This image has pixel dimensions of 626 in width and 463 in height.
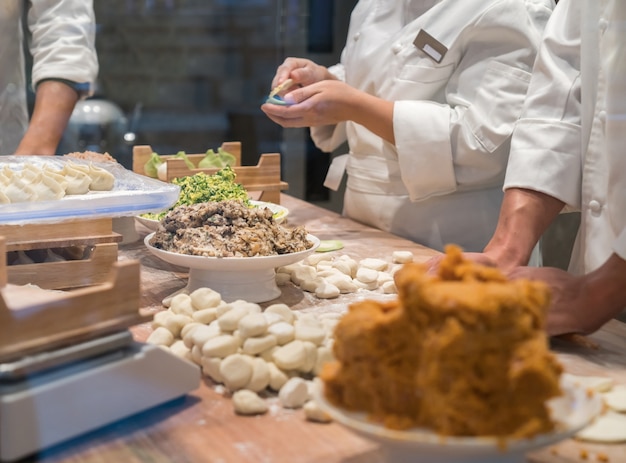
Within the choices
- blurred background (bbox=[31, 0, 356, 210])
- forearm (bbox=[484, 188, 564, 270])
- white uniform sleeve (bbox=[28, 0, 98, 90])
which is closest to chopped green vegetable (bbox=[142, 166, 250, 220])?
forearm (bbox=[484, 188, 564, 270])

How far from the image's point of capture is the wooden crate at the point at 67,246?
4.58ft

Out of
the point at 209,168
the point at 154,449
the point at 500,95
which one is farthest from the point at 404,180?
the point at 154,449

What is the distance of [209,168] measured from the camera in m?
2.04

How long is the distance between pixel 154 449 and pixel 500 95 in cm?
131

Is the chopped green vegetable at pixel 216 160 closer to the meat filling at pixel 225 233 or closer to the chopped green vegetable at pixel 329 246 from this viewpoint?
the chopped green vegetable at pixel 329 246

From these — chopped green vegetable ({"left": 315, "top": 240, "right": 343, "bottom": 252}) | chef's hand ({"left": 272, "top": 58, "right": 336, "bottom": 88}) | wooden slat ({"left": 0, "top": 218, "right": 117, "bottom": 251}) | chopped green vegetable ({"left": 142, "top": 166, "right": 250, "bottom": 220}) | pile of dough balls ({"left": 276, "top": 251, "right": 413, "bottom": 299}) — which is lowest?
chopped green vegetable ({"left": 315, "top": 240, "right": 343, "bottom": 252})

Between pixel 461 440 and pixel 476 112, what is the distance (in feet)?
4.31

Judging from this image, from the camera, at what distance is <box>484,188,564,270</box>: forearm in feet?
4.93

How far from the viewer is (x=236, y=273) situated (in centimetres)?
139

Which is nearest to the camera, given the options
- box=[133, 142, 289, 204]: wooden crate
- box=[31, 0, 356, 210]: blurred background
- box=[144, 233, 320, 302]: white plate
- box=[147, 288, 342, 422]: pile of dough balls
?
box=[147, 288, 342, 422]: pile of dough balls

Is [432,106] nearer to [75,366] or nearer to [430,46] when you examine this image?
[430,46]

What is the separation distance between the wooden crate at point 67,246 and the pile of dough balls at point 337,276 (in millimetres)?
324

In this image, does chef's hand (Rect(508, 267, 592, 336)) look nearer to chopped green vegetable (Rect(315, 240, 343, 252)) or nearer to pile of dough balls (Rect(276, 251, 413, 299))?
pile of dough balls (Rect(276, 251, 413, 299))

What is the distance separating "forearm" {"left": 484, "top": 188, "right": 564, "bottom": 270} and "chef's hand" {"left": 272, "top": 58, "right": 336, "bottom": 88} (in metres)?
0.77
